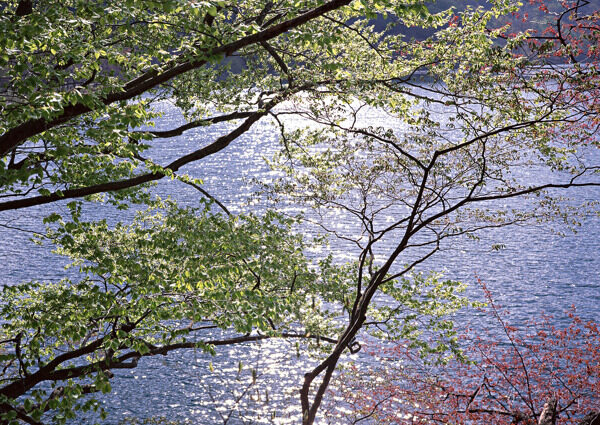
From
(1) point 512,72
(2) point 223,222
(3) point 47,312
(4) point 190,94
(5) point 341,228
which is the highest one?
(5) point 341,228

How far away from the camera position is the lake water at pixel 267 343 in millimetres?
22406

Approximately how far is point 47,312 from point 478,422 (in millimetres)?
13963

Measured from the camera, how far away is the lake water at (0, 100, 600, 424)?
22.4 metres

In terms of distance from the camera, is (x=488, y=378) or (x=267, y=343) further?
(x=267, y=343)

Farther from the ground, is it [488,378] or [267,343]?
[488,378]

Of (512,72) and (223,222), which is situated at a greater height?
(512,72)

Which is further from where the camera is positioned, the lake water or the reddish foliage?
the lake water

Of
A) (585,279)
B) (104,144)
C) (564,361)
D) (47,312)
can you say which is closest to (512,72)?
(104,144)

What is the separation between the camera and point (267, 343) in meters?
28.1

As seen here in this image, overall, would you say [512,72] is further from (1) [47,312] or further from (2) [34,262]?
(2) [34,262]

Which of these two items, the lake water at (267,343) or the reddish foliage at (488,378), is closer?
the reddish foliage at (488,378)

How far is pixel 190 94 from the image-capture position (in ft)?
46.3

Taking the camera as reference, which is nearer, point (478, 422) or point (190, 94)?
point (190, 94)

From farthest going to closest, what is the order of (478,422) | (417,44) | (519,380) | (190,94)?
1. (519,380)
2. (478,422)
3. (190,94)
4. (417,44)
